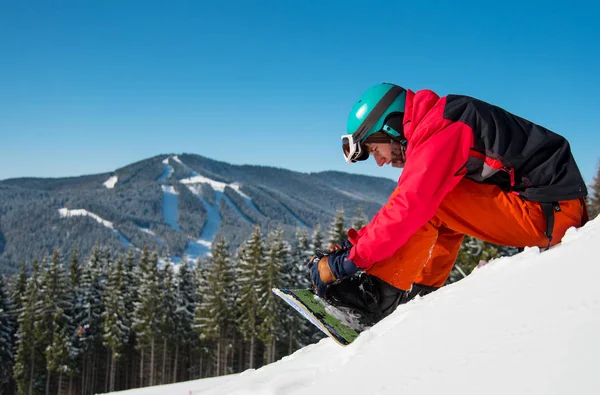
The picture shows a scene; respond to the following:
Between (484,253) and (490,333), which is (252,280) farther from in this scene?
(490,333)

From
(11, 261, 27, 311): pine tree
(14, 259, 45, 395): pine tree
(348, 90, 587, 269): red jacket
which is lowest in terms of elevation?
(14, 259, 45, 395): pine tree

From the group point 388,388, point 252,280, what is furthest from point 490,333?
point 252,280

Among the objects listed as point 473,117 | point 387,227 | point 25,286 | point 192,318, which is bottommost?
point 192,318

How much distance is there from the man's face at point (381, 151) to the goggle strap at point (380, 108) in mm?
197

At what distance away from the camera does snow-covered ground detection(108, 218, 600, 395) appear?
194cm

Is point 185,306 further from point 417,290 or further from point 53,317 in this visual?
point 417,290

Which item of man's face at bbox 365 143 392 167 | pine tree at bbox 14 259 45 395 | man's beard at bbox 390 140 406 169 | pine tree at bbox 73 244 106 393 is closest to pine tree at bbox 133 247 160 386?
pine tree at bbox 73 244 106 393

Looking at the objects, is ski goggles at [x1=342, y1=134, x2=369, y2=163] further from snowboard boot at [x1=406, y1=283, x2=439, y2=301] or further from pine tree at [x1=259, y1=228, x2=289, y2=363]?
pine tree at [x1=259, y1=228, x2=289, y2=363]

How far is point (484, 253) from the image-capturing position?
2183 centimetres

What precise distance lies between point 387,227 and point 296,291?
1.50 meters

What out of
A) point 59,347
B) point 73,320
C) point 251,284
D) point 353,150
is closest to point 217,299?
point 251,284

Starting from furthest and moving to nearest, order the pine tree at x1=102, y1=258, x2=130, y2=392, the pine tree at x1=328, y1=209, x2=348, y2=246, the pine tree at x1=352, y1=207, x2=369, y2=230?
the pine tree at x1=102, y1=258, x2=130, y2=392, the pine tree at x1=328, y1=209, x2=348, y2=246, the pine tree at x1=352, y1=207, x2=369, y2=230

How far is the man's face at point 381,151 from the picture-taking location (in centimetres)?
442

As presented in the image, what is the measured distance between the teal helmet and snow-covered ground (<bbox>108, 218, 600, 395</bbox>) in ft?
5.37
